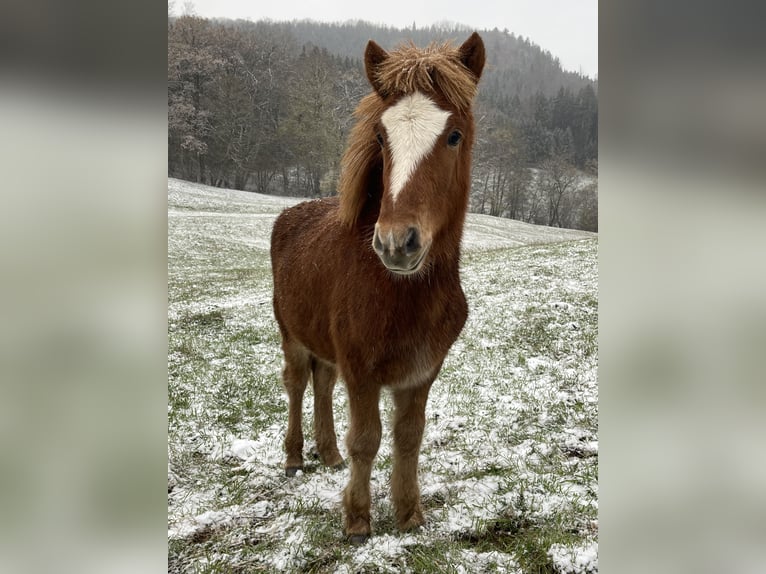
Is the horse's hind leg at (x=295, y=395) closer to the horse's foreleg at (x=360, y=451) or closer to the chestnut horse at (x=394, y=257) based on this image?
the chestnut horse at (x=394, y=257)

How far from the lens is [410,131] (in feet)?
6.54

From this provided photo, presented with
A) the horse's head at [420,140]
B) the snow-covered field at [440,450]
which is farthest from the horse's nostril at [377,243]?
the snow-covered field at [440,450]

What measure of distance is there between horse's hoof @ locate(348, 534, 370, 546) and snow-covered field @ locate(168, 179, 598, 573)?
58 mm

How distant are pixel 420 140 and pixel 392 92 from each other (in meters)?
0.30

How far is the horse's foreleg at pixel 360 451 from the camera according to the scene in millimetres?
2600

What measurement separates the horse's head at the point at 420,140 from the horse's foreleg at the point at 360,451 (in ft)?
2.93

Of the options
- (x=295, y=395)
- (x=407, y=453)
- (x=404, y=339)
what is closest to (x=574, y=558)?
(x=407, y=453)

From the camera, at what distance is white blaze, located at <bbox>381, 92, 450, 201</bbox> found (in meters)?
Answer: 1.96

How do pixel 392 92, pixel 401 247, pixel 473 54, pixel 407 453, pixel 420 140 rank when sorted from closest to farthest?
1. pixel 401 247
2. pixel 420 140
3. pixel 392 92
4. pixel 473 54
5. pixel 407 453

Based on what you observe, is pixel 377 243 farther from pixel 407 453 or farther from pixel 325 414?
pixel 325 414
